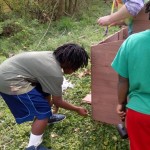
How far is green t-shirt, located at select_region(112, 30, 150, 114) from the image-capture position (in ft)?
5.39

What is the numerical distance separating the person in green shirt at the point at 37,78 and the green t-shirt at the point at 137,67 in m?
0.87

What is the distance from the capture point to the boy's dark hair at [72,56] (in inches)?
103

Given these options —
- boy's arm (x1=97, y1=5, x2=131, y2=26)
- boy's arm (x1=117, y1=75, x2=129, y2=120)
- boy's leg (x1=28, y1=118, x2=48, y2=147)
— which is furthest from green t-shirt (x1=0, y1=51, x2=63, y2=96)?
boy's arm (x1=117, y1=75, x2=129, y2=120)

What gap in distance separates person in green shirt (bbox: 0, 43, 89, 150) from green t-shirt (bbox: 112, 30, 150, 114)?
2.86 feet

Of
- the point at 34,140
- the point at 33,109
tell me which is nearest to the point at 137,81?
the point at 33,109

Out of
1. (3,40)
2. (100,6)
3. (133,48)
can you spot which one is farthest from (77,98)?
(100,6)

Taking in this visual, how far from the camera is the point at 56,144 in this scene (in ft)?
9.66

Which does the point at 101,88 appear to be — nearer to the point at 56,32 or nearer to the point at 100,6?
the point at 56,32

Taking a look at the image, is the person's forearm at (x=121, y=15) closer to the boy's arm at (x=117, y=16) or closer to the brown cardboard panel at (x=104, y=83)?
the boy's arm at (x=117, y=16)

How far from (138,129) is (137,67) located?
365 mm

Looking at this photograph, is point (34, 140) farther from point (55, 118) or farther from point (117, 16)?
point (117, 16)

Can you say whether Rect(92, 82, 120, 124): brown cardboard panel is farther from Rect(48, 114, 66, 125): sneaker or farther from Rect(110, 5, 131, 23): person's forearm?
Rect(110, 5, 131, 23): person's forearm

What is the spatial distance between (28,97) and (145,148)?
3.90ft

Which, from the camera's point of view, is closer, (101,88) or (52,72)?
(52,72)
